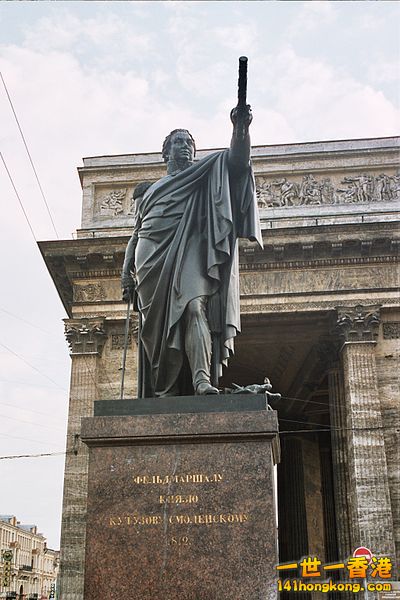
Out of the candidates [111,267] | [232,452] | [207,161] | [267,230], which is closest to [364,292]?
[267,230]

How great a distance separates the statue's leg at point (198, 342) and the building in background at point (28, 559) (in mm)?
76940


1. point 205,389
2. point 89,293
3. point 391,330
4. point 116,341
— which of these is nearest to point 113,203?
point 89,293

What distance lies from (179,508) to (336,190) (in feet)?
66.2

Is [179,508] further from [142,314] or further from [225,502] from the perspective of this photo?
[142,314]

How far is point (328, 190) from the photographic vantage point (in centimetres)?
2430

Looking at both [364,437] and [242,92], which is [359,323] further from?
[242,92]

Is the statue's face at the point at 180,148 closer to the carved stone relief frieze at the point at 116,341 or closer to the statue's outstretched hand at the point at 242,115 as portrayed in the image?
the statue's outstretched hand at the point at 242,115

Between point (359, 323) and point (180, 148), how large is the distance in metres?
15.5

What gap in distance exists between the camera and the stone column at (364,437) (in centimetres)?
1955

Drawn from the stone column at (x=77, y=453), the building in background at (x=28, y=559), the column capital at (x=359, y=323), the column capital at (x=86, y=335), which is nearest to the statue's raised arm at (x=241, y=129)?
the stone column at (x=77, y=453)

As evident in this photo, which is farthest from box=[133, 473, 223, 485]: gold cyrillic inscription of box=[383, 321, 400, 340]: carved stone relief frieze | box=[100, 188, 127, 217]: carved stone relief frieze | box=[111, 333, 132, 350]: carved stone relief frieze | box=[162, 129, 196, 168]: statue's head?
box=[100, 188, 127, 217]: carved stone relief frieze

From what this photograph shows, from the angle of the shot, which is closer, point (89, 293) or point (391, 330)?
point (391, 330)

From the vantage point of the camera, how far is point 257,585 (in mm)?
4898

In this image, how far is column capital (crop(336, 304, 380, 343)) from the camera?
21703 mm
